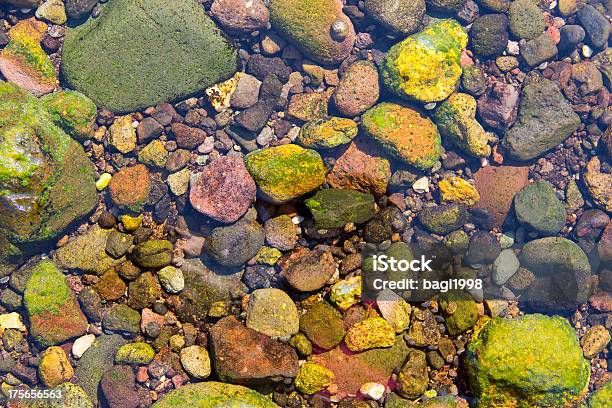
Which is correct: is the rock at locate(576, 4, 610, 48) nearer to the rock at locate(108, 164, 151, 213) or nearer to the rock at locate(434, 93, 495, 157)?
the rock at locate(434, 93, 495, 157)

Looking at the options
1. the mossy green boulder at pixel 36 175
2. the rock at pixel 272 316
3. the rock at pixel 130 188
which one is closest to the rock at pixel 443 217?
the rock at pixel 272 316

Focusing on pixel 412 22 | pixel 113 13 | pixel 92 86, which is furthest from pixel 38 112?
pixel 412 22

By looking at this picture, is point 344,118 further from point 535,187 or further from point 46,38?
point 46,38

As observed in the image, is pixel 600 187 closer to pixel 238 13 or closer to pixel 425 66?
pixel 425 66

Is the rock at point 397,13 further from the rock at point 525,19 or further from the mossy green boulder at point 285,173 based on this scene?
the mossy green boulder at point 285,173

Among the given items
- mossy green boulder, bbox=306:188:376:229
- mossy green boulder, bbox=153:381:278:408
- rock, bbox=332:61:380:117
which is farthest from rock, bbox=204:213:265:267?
rock, bbox=332:61:380:117

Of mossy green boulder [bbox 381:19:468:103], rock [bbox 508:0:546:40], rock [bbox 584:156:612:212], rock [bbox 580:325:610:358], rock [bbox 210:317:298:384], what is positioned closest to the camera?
rock [bbox 210:317:298:384]
